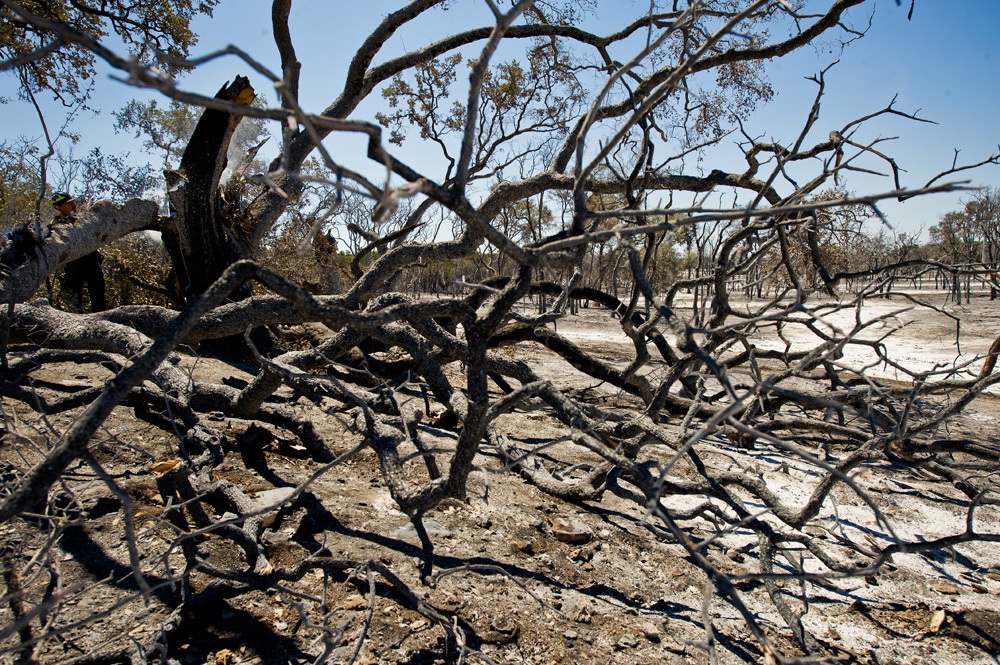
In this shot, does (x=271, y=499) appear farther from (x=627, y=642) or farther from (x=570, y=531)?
(x=627, y=642)

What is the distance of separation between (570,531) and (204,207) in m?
5.24

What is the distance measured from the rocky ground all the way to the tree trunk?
260 centimetres

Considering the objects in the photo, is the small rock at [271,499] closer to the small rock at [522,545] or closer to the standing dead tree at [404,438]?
the standing dead tree at [404,438]

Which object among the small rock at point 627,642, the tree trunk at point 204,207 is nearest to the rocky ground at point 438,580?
the small rock at point 627,642

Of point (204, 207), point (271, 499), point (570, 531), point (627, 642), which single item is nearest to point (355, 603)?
point (271, 499)

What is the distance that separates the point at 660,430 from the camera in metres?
2.38

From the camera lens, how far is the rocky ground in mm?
1965

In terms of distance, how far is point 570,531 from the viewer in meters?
3.01

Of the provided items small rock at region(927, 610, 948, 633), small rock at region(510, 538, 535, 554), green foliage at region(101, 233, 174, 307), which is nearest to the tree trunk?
green foliage at region(101, 233, 174, 307)

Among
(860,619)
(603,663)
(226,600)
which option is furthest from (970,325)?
(226,600)

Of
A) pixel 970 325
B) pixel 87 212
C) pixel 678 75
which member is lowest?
pixel 970 325

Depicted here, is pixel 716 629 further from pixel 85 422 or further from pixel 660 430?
pixel 85 422

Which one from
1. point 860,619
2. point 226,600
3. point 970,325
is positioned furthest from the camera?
point 970,325

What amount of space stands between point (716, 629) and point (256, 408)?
2.83 m
